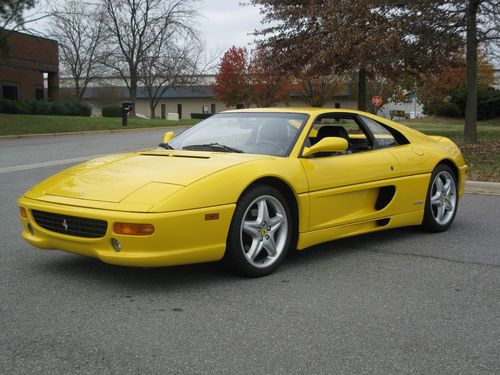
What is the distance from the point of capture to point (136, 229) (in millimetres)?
3912

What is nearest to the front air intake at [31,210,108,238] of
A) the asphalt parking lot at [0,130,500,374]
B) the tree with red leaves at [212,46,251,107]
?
the asphalt parking lot at [0,130,500,374]

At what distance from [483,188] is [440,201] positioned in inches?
147

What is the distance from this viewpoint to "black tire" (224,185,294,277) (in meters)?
4.31

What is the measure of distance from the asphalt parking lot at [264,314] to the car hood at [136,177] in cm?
Answer: 64

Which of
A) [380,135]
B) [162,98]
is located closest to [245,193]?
[380,135]

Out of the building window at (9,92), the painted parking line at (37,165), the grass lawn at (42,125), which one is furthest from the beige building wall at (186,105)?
the painted parking line at (37,165)

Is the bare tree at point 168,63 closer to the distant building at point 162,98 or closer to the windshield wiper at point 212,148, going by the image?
the distant building at point 162,98

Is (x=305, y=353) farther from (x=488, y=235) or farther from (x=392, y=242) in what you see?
(x=488, y=235)

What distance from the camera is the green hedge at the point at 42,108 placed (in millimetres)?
29984

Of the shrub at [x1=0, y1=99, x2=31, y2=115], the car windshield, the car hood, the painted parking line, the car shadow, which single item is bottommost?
the car shadow

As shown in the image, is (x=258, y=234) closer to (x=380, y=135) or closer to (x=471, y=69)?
(x=380, y=135)

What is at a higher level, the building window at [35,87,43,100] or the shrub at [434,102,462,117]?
the building window at [35,87,43,100]

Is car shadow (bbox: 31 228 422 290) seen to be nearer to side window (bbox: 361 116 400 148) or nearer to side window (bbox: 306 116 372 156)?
side window (bbox: 306 116 372 156)

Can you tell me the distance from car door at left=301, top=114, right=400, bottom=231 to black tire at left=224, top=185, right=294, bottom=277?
32 centimetres
